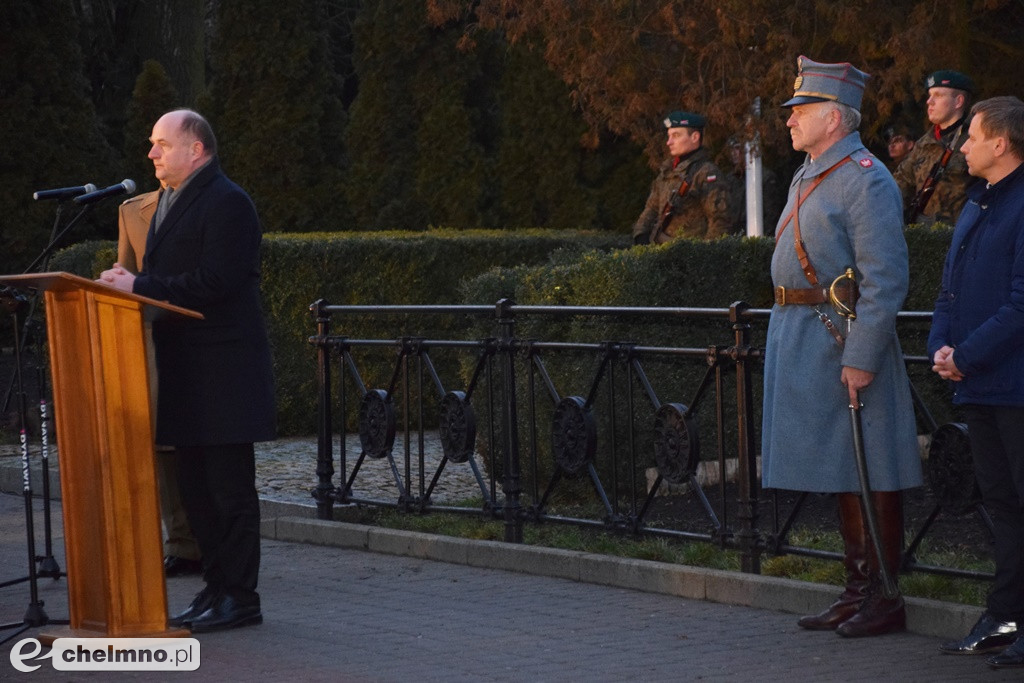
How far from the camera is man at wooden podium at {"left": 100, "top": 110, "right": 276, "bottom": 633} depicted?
277 inches

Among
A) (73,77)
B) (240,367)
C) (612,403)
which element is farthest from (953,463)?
(73,77)

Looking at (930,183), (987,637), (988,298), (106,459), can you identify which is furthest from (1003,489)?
(930,183)

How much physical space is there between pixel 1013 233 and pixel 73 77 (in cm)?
1751

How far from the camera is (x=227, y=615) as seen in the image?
712 centimetres

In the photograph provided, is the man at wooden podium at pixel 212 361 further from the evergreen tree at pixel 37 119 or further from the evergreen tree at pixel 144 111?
the evergreen tree at pixel 144 111

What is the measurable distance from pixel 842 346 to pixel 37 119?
54.7ft

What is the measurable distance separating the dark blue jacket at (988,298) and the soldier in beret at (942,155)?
15.1ft

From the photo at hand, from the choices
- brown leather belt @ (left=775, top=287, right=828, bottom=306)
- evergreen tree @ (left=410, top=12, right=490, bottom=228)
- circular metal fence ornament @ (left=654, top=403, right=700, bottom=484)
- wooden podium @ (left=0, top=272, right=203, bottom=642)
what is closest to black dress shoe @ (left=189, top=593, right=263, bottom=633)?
wooden podium @ (left=0, top=272, right=203, bottom=642)

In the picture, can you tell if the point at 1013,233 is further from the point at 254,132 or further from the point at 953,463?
the point at 254,132

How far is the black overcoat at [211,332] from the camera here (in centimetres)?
703

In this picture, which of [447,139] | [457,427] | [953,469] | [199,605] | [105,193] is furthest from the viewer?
[447,139]

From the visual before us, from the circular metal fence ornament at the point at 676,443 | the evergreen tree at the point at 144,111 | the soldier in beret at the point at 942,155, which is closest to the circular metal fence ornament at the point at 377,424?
the circular metal fence ornament at the point at 676,443

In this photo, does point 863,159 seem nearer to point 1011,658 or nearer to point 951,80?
point 1011,658

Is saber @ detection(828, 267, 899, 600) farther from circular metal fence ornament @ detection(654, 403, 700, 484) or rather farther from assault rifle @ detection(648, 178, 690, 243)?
assault rifle @ detection(648, 178, 690, 243)
